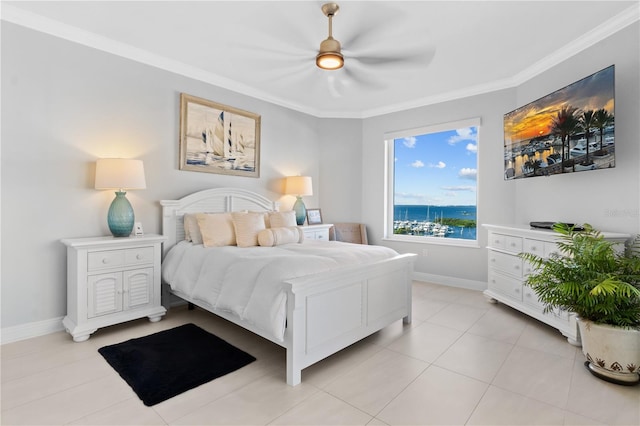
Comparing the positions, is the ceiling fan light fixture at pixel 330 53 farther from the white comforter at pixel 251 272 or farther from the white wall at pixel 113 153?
the white wall at pixel 113 153

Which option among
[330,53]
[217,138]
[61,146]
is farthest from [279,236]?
[61,146]

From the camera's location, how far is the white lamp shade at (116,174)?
116 inches

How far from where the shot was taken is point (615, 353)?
2.10 meters

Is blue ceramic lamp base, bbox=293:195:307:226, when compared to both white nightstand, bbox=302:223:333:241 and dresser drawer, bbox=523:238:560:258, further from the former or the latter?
dresser drawer, bbox=523:238:560:258

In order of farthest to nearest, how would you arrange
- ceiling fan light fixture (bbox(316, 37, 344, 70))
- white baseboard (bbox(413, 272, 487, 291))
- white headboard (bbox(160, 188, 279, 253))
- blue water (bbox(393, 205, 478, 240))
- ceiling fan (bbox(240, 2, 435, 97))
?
blue water (bbox(393, 205, 478, 240))
white baseboard (bbox(413, 272, 487, 291))
white headboard (bbox(160, 188, 279, 253))
ceiling fan (bbox(240, 2, 435, 97))
ceiling fan light fixture (bbox(316, 37, 344, 70))

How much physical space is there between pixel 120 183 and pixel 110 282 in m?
0.91

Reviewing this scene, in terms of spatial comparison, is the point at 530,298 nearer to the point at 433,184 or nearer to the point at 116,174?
the point at 433,184

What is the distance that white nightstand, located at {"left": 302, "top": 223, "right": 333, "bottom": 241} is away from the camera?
4647 mm

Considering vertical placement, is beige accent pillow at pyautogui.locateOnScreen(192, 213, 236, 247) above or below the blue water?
below

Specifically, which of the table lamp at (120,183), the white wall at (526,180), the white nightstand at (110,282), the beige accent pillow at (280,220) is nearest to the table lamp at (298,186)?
the beige accent pillow at (280,220)

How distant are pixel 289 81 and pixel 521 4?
254cm

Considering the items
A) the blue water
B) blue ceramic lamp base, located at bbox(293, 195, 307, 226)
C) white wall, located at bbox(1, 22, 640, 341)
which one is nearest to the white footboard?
white wall, located at bbox(1, 22, 640, 341)

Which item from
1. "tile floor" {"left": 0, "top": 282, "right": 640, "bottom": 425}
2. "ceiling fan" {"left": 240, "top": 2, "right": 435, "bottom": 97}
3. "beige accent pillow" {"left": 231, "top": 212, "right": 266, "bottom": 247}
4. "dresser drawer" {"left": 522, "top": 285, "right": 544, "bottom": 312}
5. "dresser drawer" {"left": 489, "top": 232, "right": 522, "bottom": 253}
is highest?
"ceiling fan" {"left": 240, "top": 2, "right": 435, "bottom": 97}

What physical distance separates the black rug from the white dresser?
2.64 m
